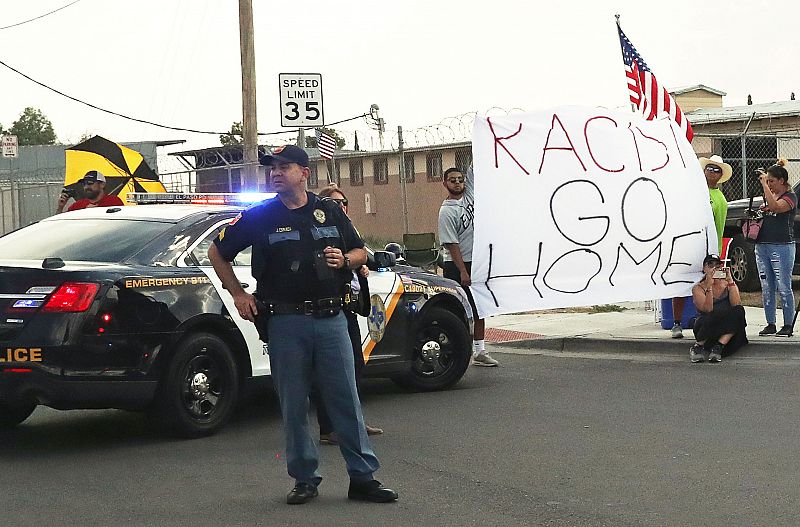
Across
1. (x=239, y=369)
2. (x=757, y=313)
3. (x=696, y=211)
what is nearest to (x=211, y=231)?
(x=239, y=369)

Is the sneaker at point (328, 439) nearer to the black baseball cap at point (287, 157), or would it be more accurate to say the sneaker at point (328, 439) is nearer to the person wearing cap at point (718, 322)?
the black baseball cap at point (287, 157)

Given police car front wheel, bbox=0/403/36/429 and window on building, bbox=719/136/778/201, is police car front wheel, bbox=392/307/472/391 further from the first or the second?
window on building, bbox=719/136/778/201

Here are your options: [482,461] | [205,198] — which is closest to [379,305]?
[205,198]

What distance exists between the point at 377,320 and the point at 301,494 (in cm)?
325

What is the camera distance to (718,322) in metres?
11.3

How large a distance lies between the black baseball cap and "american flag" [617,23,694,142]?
7.02m

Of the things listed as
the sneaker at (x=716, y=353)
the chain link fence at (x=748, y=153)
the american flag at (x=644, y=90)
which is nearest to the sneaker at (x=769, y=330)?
the sneaker at (x=716, y=353)

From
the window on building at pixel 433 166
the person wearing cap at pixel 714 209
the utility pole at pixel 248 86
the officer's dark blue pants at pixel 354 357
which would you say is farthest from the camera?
the window on building at pixel 433 166

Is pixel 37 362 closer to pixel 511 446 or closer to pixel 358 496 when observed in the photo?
pixel 358 496

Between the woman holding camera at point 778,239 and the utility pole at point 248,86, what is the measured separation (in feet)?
24.6


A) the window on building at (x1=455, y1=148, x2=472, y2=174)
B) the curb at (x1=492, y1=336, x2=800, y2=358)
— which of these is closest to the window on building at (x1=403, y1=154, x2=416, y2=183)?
the window on building at (x1=455, y1=148, x2=472, y2=174)

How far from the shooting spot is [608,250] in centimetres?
1162

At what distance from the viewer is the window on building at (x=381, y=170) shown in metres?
39.6

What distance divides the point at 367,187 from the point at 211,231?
3155 cm
